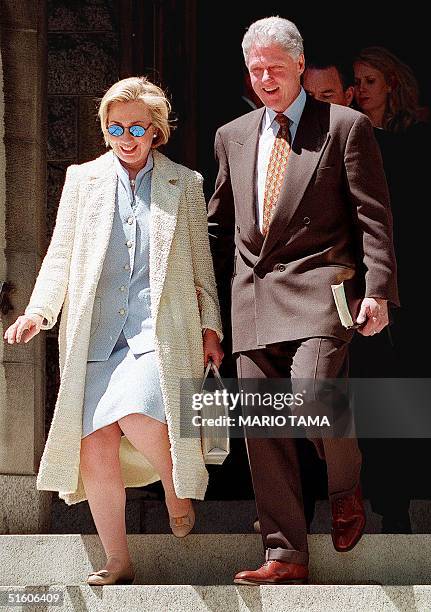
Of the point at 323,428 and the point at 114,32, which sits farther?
the point at 114,32

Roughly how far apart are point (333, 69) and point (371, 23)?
119 centimetres

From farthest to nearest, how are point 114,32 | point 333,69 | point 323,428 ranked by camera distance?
point 114,32 → point 333,69 → point 323,428

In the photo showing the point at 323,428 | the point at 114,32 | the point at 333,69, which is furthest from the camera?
the point at 114,32

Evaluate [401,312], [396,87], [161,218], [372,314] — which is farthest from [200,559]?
[396,87]

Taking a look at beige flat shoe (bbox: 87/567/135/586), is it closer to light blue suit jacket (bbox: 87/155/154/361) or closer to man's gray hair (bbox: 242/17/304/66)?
light blue suit jacket (bbox: 87/155/154/361)

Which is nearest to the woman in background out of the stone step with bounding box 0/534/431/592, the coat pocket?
the stone step with bounding box 0/534/431/592

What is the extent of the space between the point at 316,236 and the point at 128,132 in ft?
2.59

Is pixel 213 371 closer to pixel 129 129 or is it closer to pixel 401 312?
pixel 129 129

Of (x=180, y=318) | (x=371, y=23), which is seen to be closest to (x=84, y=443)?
(x=180, y=318)

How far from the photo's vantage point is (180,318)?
5609 mm

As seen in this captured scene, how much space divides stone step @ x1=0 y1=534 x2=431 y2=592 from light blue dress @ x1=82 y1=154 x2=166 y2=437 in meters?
0.54

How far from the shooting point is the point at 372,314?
210 inches

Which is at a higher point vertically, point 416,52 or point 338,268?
point 416,52

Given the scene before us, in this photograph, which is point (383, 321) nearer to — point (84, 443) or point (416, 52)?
point (84, 443)
